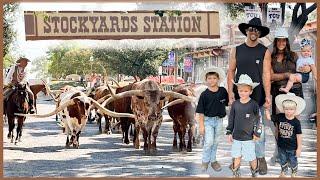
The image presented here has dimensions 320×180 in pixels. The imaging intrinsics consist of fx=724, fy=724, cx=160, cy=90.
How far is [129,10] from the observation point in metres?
10.4

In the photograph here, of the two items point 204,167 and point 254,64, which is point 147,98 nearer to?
point 204,167

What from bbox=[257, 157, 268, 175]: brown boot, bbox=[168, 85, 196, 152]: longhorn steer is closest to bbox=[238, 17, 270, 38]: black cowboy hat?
bbox=[168, 85, 196, 152]: longhorn steer

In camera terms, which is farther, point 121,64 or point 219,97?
point 121,64

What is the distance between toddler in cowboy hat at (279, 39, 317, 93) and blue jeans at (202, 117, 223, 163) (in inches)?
40.9

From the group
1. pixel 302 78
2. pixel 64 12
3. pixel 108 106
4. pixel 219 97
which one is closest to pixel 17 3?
pixel 64 12

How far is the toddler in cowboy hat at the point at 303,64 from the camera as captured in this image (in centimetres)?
1022

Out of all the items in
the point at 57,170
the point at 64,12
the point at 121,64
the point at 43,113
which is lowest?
the point at 57,170

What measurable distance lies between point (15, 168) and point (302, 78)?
169 inches

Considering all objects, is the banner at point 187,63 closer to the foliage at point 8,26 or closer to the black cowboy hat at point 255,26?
the black cowboy hat at point 255,26

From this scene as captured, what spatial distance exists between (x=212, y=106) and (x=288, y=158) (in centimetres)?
135

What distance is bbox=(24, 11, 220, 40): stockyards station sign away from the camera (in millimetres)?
10406

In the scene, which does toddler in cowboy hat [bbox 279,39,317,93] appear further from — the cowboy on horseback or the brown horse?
the cowboy on horseback

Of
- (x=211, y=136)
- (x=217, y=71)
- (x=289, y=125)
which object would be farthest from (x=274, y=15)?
(x=211, y=136)

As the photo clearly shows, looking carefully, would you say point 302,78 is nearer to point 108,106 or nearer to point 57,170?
point 108,106
